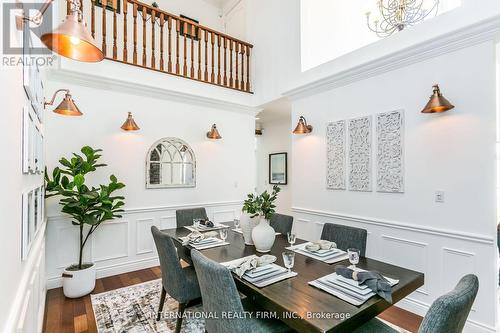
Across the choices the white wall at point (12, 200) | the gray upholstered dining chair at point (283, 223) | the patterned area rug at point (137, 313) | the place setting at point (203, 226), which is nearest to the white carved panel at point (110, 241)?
the patterned area rug at point (137, 313)

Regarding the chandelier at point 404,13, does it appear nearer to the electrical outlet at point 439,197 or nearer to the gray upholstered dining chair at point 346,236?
the electrical outlet at point 439,197

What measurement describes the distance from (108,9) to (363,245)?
228 inches

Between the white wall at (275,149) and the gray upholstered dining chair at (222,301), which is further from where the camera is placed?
the white wall at (275,149)

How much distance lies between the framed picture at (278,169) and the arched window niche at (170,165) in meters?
2.36

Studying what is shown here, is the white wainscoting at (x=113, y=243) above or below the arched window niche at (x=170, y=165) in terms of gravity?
below

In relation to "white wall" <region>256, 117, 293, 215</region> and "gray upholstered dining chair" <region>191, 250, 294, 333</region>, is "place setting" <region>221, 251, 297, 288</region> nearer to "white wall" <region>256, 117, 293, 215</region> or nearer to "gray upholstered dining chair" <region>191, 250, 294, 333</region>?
"gray upholstered dining chair" <region>191, 250, 294, 333</region>

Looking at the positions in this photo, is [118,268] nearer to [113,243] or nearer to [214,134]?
[113,243]

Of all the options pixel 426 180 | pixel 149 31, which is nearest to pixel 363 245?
pixel 426 180

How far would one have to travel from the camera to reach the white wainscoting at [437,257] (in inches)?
86.9

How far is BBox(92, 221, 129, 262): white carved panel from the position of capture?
11.4 feet

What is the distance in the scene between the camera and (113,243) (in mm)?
3594

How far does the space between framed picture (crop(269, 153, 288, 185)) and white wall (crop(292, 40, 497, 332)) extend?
2.64 metres

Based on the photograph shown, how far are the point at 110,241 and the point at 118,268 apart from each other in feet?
1.32

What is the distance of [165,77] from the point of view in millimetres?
4012
